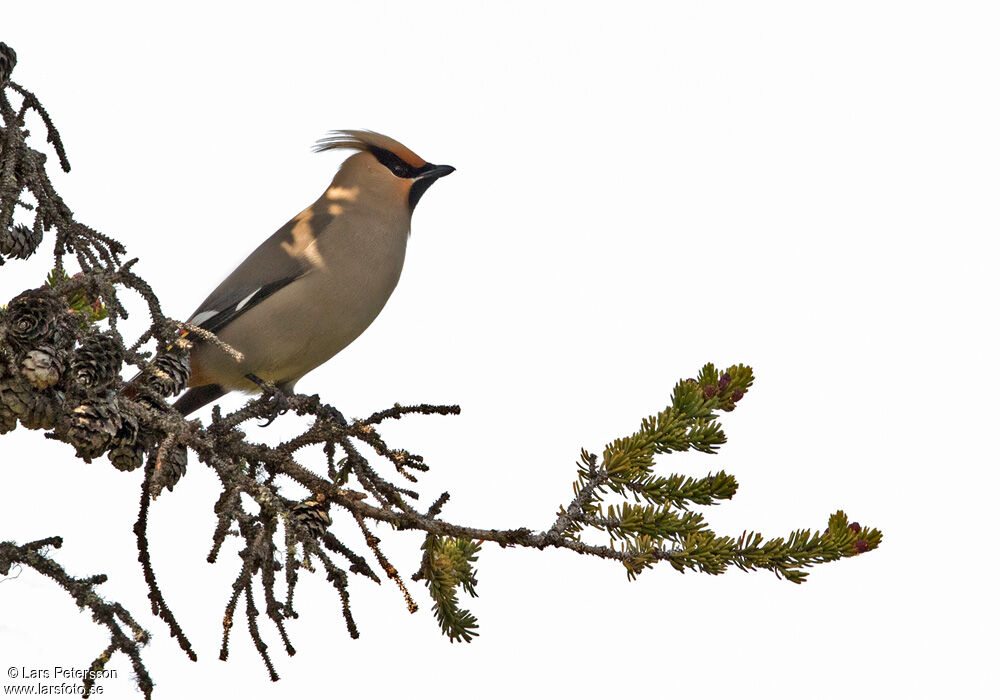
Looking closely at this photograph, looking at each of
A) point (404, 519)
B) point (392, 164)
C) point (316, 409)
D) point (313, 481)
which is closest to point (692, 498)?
point (404, 519)

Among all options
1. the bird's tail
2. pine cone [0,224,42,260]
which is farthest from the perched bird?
pine cone [0,224,42,260]

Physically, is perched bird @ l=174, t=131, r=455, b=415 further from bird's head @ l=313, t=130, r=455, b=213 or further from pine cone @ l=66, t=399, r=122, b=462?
pine cone @ l=66, t=399, r=122, b=462

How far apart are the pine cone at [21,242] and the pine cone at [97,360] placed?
0.48 m

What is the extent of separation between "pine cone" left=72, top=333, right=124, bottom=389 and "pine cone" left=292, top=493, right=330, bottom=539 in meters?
0.48

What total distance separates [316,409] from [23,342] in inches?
56.6

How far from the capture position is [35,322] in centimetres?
224

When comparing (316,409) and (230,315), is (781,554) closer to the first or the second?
(316,409)

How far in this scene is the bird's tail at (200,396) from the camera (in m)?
4.44

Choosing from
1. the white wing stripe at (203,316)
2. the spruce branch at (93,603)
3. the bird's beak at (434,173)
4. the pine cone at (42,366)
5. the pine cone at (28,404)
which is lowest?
the spruce branch at (93,603)

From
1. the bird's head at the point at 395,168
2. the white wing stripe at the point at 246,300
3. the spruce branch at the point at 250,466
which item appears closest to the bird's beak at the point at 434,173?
the bird's head at the point at 395,168

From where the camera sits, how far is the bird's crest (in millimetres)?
4871

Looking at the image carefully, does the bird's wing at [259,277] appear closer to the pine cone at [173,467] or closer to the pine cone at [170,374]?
the pine cone at [170,374]

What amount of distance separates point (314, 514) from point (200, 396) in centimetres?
232

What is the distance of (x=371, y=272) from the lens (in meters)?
4.20
